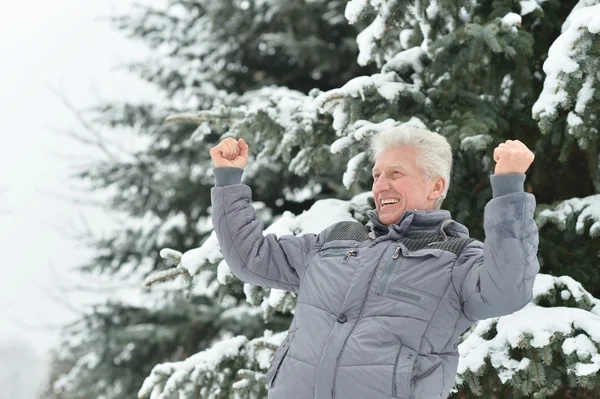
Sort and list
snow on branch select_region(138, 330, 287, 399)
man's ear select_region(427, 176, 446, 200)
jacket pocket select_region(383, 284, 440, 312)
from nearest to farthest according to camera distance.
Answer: jacket pocket select_region(383, 284, 440, 312) → man's ear select_region(427, 176, 446, 200) → snow on branch select_region(138, 330, 287, 399)

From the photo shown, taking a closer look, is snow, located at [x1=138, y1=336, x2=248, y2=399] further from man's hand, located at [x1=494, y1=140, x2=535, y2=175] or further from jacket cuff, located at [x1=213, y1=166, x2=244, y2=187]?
man's hand, located at [x1=494, y1=140, x2=535, y2=175]

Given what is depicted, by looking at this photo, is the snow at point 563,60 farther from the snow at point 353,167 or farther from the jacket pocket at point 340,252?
the jacket pocket at point 340,252

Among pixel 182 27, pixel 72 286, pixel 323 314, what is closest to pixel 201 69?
pixel 182 27

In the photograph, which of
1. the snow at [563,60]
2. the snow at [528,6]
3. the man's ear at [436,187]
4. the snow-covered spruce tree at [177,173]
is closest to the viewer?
the man's ear at [436,187]

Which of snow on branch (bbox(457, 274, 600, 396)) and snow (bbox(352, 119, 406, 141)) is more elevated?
snow (bbox(352, 119, 406, 141))

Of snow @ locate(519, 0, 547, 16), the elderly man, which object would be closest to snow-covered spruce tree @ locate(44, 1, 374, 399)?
snow @ locate(519, 0, 547, 16)

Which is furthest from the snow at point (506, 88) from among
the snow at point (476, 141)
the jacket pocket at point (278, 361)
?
the jacket pocket at point (278, 361)

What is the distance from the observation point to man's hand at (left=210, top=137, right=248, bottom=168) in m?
2.30

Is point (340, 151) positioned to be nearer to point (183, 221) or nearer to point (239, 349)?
point (239, 349)

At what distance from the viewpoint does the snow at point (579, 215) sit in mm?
3258

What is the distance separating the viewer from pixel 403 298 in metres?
1.98

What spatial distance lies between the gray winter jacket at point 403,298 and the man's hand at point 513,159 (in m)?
0.02

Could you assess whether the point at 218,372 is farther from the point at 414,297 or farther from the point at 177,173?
the point at 177,173

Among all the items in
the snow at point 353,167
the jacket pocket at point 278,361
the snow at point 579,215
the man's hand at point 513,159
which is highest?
the man's hand at point 513,159
